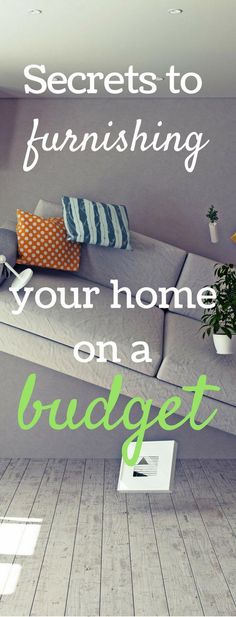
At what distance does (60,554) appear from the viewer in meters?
3.51

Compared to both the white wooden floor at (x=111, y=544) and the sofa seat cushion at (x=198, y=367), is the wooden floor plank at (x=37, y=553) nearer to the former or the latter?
the white wooden floor at (x=111, y=544)

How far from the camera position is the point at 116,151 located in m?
5.42

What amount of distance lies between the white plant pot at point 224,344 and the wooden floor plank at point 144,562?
84 centimetres

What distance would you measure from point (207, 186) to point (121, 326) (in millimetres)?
1444

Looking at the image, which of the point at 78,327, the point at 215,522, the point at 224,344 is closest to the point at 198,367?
the point at 224,344

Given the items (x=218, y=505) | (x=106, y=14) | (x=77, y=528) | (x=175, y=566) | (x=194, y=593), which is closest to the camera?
(x=194, y=593)

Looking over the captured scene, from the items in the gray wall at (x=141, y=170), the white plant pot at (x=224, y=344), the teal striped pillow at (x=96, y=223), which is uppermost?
the gray wall at (x=141, y=170)

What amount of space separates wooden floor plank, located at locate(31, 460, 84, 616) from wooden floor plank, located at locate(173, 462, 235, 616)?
0.49 meters

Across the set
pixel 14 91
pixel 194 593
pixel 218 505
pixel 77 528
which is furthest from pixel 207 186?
pixel 194 593

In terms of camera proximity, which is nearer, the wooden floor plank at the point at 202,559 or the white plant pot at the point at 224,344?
the wooden floor plank at the point at 202,559

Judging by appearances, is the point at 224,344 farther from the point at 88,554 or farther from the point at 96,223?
the point at 88,554

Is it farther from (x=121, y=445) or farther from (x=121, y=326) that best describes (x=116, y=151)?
(x=121, y=445)

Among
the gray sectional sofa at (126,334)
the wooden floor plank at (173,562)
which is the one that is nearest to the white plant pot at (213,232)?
the gray sectional sofa at (126,334)

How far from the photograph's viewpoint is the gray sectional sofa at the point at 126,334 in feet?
14.1
